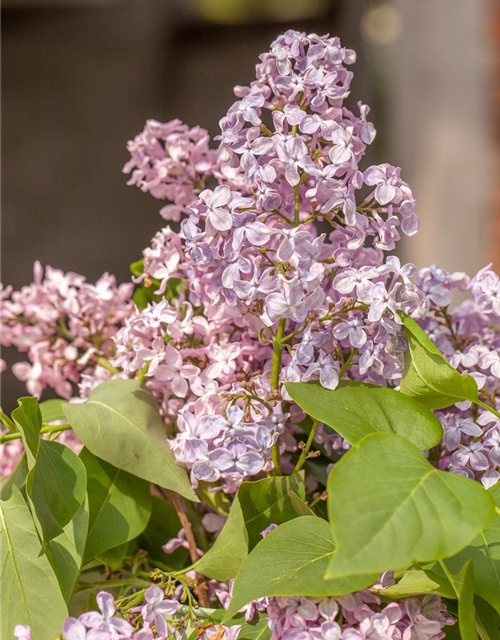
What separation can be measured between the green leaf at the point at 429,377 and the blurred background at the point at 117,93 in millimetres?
1714

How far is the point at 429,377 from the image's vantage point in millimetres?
297

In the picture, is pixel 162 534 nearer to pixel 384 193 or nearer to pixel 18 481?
pixel 18 481

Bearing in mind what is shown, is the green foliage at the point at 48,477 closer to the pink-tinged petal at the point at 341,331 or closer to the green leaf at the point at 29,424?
the green leaf at the point at 29,424

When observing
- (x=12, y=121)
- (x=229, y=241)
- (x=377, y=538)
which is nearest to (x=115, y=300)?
(x=229, y=241)

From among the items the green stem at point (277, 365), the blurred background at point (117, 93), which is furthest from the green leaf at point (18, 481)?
the blurred background at point (117, 93)

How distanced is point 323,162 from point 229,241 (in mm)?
55

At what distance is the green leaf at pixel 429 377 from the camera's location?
11.4 inches

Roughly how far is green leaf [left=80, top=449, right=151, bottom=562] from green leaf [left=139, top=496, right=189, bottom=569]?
3 cm

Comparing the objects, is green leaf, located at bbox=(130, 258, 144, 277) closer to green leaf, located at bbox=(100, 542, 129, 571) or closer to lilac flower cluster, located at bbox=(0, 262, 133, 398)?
lilac flower cluster, located at bbox=(0, 262, 133, 398)

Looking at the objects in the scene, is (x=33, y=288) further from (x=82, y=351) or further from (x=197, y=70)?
(x=197, y=70)

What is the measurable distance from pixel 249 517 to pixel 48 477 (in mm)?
82

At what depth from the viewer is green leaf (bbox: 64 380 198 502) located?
0.34 m

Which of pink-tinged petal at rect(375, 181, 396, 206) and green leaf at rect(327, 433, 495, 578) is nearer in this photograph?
green leaf at rect(327, 433, 495, 578)

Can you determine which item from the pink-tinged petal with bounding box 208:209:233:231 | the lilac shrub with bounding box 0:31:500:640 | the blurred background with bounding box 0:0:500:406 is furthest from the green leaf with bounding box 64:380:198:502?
the blurred background with bounding box 0:0:500:406
